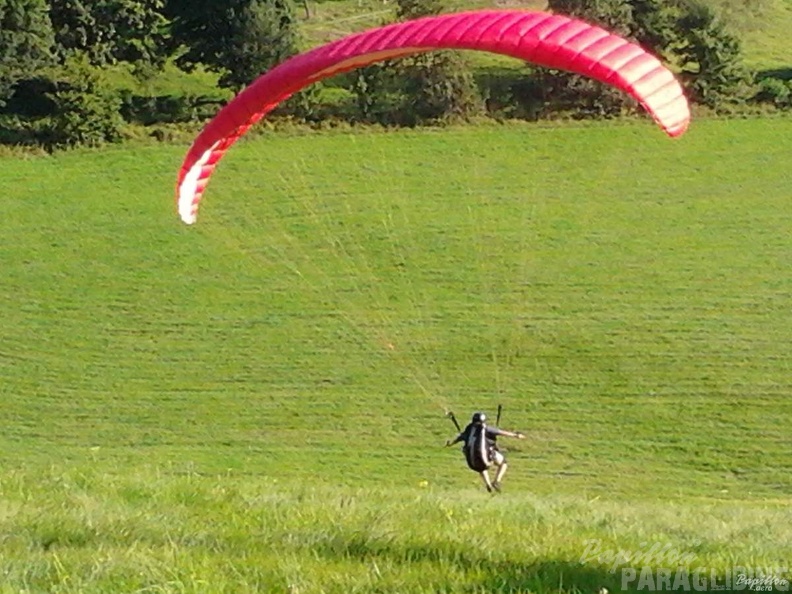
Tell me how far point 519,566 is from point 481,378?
62.3 feet

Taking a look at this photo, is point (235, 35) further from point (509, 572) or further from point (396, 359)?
point (509, 572)

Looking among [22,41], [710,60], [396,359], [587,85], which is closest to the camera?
[396,359]

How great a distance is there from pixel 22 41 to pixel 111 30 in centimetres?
374

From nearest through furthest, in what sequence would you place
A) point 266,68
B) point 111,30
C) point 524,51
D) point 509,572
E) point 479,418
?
point 509,572 < point 524,51 < point 479,418 < point 266,68 < point 111,30

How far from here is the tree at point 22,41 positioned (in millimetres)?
38119

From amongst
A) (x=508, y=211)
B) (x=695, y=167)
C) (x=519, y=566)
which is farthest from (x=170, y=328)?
(x=519, y=566)

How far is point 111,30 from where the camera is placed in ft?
137

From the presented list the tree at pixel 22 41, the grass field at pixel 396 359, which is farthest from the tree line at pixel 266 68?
the grass field at pixel 396 359

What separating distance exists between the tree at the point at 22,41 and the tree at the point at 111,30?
5.51ft

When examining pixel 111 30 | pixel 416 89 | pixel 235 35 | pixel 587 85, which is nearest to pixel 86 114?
pixel 235 35

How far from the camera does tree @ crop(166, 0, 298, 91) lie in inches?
1563

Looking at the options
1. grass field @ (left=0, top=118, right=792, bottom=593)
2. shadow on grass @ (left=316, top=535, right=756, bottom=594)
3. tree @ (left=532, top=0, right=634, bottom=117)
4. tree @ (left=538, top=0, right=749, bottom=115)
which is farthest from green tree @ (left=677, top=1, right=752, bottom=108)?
shadow on grass @ (left=316, top=535, right=756, bottom=594)

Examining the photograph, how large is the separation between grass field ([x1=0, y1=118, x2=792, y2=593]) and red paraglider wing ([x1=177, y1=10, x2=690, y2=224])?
2.50m

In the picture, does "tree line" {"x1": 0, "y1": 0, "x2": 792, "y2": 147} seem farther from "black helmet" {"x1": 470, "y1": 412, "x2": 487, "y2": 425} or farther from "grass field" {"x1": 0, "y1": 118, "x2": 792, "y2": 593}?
"black helmet" {"x1": 470, "y1": 412, "x2": 487, "y2": 425}
